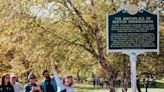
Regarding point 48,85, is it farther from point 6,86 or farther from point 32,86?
point 6,86

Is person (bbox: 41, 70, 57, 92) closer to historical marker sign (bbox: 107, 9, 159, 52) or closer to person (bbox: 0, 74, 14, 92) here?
person (bbox: 0, 74, 14, 92)

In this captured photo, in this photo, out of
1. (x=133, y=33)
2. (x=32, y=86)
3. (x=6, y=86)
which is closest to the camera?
(x=32, y=86)

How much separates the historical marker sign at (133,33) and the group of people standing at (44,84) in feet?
5.68

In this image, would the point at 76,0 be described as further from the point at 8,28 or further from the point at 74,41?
the point at 8,28

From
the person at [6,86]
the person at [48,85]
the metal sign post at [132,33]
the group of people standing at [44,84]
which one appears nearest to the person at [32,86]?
the group of people standing at [44,84]

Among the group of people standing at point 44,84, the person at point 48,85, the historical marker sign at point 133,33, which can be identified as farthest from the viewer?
the historical marker sign at point 133,33

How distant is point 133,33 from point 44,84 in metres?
2.56

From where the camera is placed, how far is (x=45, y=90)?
10352 millimetres

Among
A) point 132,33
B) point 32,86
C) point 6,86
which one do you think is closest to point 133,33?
point 132,33

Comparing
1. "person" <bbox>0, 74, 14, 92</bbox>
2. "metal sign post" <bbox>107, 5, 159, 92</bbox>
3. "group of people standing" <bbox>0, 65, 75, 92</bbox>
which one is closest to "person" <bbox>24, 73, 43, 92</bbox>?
"group of people standing" <bbox>0, 65, 75, 92</bbox>

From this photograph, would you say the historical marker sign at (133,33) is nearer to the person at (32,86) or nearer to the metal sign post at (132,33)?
the metal sign post at (132,33)

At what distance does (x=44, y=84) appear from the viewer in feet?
34.0

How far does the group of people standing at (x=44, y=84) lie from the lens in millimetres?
9948

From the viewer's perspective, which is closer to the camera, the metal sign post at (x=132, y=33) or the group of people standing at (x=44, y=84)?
the group of people standing at (x=44, y=84)
